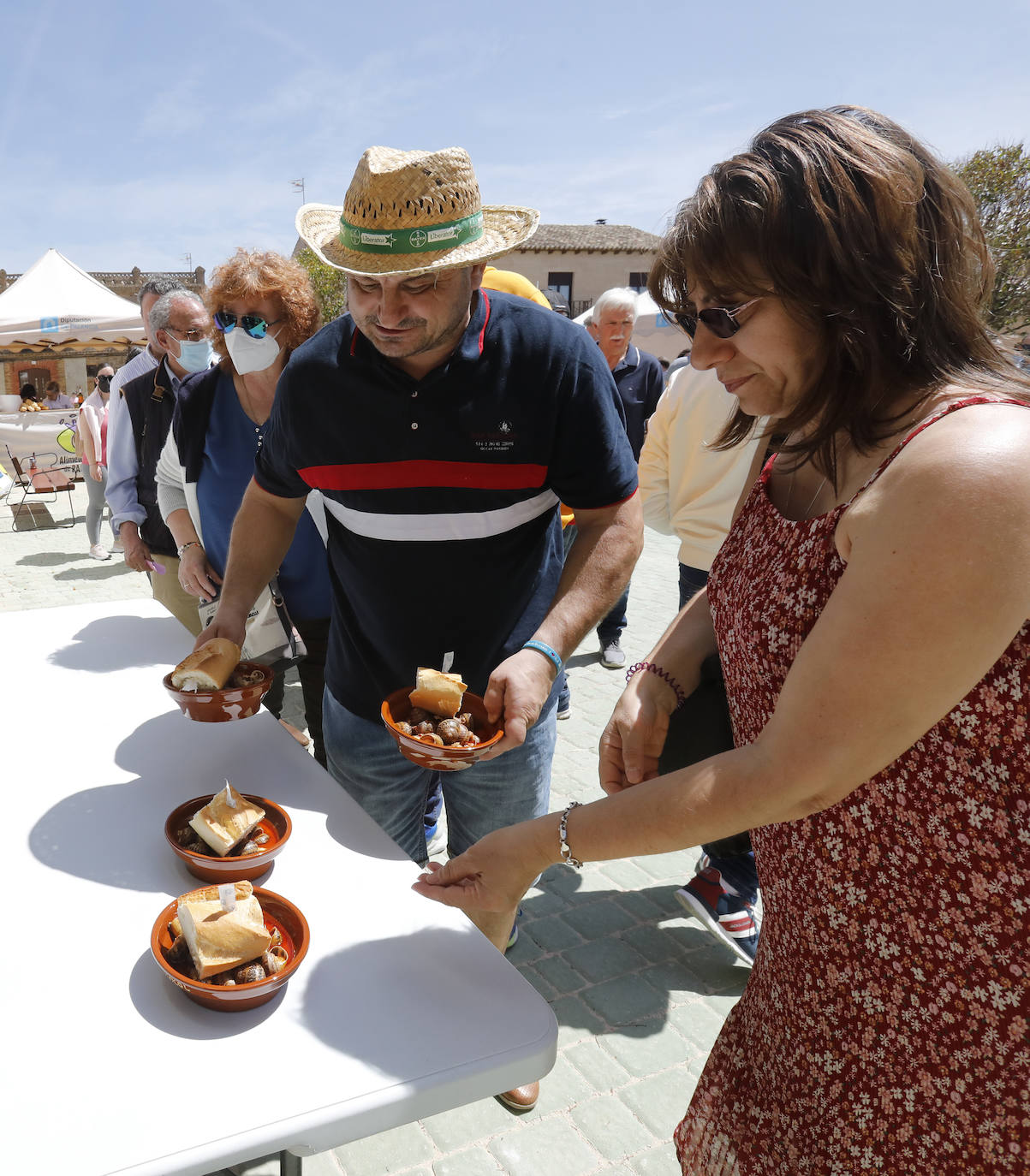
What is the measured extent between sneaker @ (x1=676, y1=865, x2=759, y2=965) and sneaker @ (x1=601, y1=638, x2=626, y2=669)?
2.81 m

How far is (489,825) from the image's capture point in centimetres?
229

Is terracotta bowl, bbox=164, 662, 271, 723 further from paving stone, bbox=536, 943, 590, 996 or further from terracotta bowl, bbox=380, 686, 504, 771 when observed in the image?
paving stone, bbox=536, 943, 590, 996

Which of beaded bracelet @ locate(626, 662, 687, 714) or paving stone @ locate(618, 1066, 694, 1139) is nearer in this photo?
beaded bracelet @ locate(626, 662, 687, 714)

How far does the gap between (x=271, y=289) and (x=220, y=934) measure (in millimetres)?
2370

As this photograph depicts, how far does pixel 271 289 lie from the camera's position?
2943 mm

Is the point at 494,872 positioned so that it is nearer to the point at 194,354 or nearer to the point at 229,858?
the point at 229,858

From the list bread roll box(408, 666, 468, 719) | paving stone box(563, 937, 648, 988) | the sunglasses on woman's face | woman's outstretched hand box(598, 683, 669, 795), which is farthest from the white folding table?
the sunglasses on woman's face

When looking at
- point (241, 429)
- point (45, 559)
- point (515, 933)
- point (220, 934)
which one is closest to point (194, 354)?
point (241, 429)

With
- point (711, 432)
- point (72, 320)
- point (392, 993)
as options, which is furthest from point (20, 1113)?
point (72, 320)

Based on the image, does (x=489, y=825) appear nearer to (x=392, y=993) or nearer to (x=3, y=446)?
(x=392, y=993)

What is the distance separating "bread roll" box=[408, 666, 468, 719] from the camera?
163cm

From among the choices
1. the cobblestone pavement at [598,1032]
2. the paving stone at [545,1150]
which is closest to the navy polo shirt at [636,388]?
the cobblestone pavement at [598,1032]

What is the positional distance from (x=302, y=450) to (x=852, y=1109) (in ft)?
5.71

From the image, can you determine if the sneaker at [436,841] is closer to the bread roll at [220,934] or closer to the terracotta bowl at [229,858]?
the terracotta bowl at [229,858]
